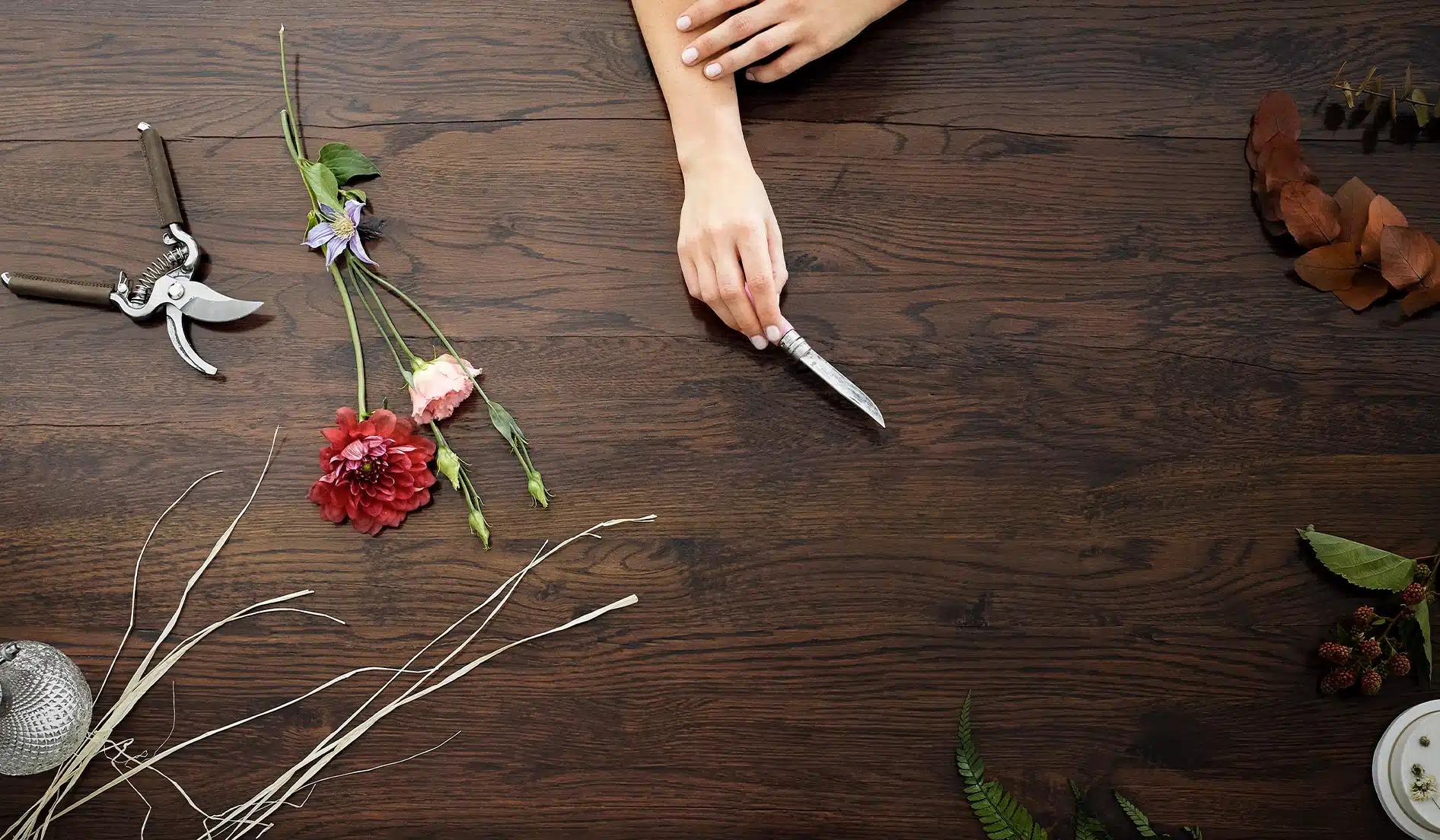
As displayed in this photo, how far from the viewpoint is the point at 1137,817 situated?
892mm

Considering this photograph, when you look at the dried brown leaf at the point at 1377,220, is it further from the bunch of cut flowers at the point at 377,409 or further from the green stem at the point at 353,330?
the green stem at the point at 353,330

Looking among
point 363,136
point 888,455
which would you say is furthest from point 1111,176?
point 363,136

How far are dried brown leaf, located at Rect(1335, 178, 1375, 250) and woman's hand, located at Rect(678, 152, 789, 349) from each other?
667mm

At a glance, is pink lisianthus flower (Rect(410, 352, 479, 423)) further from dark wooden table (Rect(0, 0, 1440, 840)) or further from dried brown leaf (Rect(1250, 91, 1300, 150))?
dried brown leaf (Rect(1250, 91, 1300, 150))

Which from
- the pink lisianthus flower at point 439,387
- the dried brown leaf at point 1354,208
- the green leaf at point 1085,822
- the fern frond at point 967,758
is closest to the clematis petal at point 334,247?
the pink lisianthus flower at point 439,387

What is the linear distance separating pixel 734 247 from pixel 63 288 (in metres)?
0.78

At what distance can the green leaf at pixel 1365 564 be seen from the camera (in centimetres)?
90

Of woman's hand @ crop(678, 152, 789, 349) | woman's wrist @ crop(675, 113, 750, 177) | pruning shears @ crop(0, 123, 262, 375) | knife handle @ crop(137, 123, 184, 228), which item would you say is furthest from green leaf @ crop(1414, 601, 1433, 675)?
knife handle @ crop(137, 123, 184, 228)

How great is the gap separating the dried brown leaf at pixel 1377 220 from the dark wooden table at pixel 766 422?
0.07 meters

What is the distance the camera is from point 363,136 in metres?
0.97

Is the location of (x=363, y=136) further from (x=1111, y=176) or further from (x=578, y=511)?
(x=1111, y=176)

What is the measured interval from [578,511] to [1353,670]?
0.90m

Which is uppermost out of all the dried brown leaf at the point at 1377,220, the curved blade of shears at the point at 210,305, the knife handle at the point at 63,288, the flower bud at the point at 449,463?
the knife handle at the point at 63,288

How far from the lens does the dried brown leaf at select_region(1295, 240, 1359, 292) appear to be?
3.04ft
